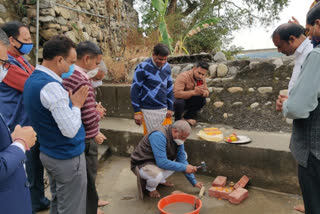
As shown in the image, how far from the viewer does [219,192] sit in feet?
9.93

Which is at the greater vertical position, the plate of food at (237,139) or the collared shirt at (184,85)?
the collared shirt at (184,85)

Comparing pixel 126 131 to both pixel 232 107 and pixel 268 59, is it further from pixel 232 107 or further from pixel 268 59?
pixel 268 59

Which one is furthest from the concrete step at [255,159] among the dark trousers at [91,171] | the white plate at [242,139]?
the dark trousers at [91,171]

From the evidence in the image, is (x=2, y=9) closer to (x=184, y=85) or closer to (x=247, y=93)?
(x=184, y=85)

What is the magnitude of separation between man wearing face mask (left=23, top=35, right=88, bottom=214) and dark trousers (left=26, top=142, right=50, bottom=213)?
2.49 ft

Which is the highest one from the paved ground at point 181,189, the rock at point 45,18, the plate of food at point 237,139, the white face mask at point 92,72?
the rock at point 45,18

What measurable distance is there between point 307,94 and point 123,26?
28.9 feet

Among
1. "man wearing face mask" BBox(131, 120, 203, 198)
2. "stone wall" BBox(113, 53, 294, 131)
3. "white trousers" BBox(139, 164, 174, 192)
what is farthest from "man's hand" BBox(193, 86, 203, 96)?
"white trousers" BBox(139, 164, 174, 192)

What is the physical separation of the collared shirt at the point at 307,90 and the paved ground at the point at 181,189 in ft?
5.64

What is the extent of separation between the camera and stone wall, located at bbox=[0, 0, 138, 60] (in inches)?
212

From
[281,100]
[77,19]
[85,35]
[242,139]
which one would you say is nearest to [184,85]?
[242,139]

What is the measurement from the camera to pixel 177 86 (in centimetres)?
412

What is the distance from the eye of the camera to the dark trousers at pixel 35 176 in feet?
8.43

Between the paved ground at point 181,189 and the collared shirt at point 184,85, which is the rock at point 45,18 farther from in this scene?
the paved ground at point 181,189
